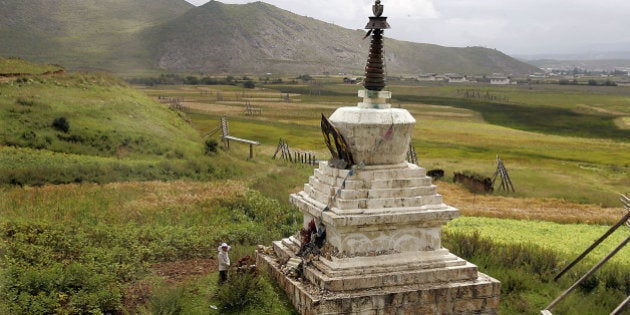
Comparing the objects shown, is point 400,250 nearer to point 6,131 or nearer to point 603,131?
point 6,131

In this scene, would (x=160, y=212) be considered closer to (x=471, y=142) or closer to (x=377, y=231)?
(x=377, y=231)

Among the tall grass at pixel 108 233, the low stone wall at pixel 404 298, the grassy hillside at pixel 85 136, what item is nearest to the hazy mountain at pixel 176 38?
the grassy hillside at pixel 85 136

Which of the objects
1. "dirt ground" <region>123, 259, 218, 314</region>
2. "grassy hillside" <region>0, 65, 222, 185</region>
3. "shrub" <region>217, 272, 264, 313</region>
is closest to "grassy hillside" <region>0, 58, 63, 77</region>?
"grassy hillside" <region>0, 65, 222, 185</region>

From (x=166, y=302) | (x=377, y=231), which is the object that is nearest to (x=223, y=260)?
(x=166, y=302)

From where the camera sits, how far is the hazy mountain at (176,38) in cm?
3616

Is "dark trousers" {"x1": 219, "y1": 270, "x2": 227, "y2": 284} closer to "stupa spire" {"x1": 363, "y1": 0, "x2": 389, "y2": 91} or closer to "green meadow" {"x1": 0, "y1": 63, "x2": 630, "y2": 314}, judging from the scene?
"green meadow" {"x1": 0, "y1": 63, "x2": 630, "y2": 314}

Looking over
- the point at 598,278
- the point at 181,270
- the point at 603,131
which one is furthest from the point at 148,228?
the point at 603,131

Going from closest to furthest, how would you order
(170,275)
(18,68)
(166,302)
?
(166,302) → (170,275) → (18,68)

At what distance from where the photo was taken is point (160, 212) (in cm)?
1686

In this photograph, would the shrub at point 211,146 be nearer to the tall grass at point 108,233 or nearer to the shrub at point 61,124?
the shrub at point 61,124

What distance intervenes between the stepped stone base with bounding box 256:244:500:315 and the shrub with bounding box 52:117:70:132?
21093 millimetres

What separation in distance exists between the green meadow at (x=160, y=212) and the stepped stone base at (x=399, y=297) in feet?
2.15

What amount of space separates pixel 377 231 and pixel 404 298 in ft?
4.37

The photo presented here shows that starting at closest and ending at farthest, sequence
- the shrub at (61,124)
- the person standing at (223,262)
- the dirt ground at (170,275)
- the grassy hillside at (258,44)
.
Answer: the dirt ground at (170,275)
the person standing at (223,262)
the shrub at (61,124)
the grassy hillside at (258,44)
